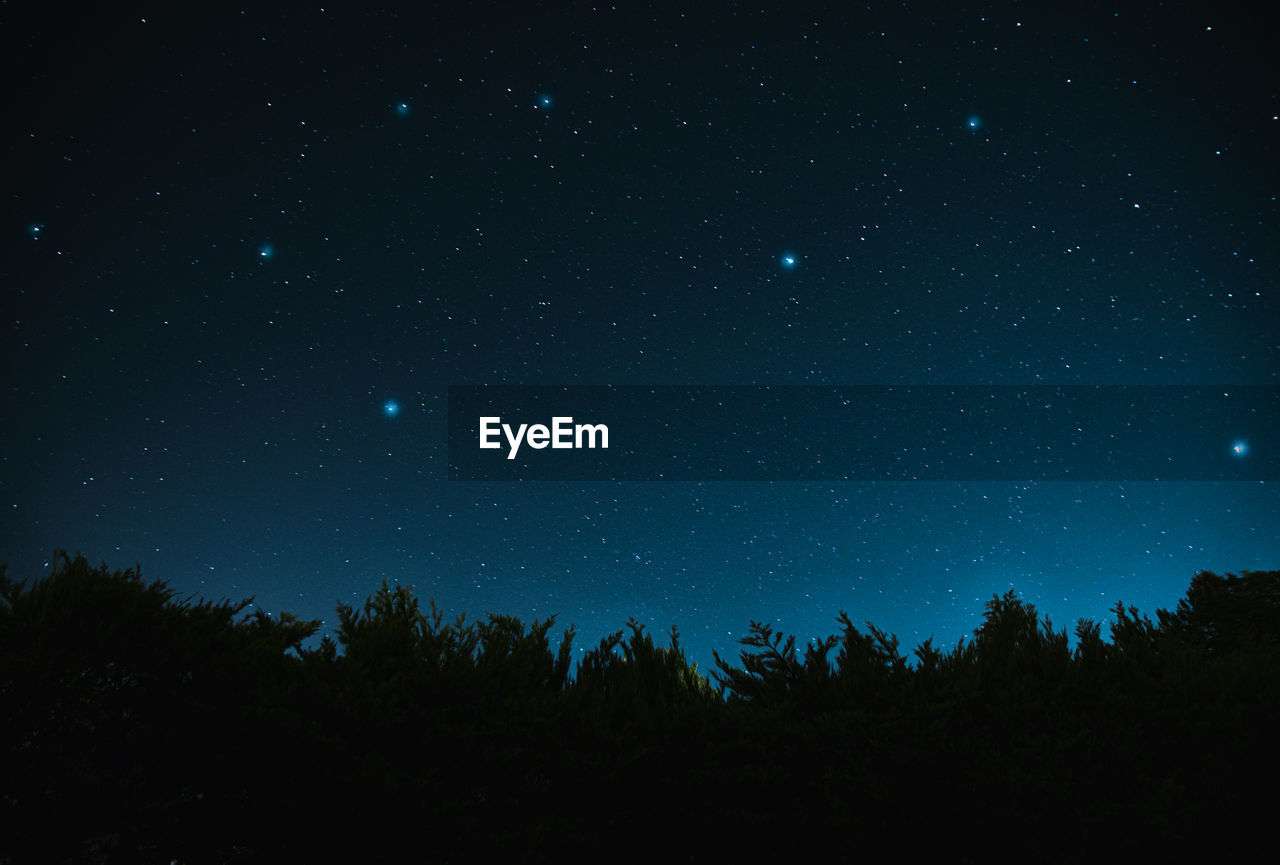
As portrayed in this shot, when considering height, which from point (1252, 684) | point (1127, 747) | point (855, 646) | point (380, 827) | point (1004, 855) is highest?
point (855, 646)

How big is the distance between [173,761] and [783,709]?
3.88 m

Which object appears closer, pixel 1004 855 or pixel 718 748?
pixel 1004 855

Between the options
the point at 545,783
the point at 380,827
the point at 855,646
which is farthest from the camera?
the point at 855,646

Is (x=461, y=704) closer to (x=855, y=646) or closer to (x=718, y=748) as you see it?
(x=718, y=748)

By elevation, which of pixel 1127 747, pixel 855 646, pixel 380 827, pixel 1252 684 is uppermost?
pixel 855 646

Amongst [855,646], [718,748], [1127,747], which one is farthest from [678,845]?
[1127,747]

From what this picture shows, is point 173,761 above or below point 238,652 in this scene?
below

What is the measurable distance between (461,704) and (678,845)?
169cm

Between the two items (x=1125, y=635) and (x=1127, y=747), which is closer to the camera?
(x=1127, y=747)

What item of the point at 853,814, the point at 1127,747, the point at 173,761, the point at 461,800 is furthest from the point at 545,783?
the point at 1127,747

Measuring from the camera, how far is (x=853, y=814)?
436 centimetres

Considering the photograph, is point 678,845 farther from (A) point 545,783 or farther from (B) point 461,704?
(B) point 461,704

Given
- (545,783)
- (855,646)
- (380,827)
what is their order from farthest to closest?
1. (855,646)
2. (545,783)
3. (380,827)

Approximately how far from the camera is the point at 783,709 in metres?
4.68
